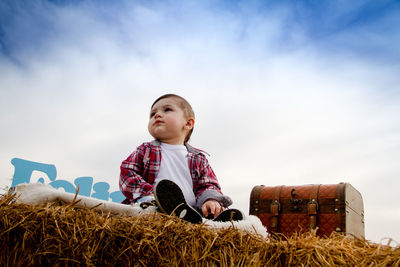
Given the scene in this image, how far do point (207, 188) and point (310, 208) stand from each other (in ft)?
4.67

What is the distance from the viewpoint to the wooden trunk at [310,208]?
3.19 meters

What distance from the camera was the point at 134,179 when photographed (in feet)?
6.66

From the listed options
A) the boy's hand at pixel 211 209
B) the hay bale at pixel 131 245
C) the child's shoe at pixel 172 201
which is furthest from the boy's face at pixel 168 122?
the hay bale at pixel 131 245

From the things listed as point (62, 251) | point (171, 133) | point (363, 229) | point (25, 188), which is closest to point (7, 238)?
point (62, 251)

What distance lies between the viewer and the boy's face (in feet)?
7.59

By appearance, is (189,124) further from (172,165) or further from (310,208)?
(310,208)

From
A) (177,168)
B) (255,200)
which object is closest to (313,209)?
(255,200)

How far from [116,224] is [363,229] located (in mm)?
3180

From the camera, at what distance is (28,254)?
1152 millimetres

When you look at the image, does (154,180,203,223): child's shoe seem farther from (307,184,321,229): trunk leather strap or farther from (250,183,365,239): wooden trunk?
(307,184,321,229): trunk leather strap

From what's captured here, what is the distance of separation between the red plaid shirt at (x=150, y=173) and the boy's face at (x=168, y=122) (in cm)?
7

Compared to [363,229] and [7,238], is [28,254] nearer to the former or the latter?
[7,238]

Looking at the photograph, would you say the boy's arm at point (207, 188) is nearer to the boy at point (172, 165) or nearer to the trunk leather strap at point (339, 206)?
the boy at point (172, 165)

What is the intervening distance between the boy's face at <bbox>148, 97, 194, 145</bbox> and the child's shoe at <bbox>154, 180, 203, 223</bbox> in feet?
2.46
